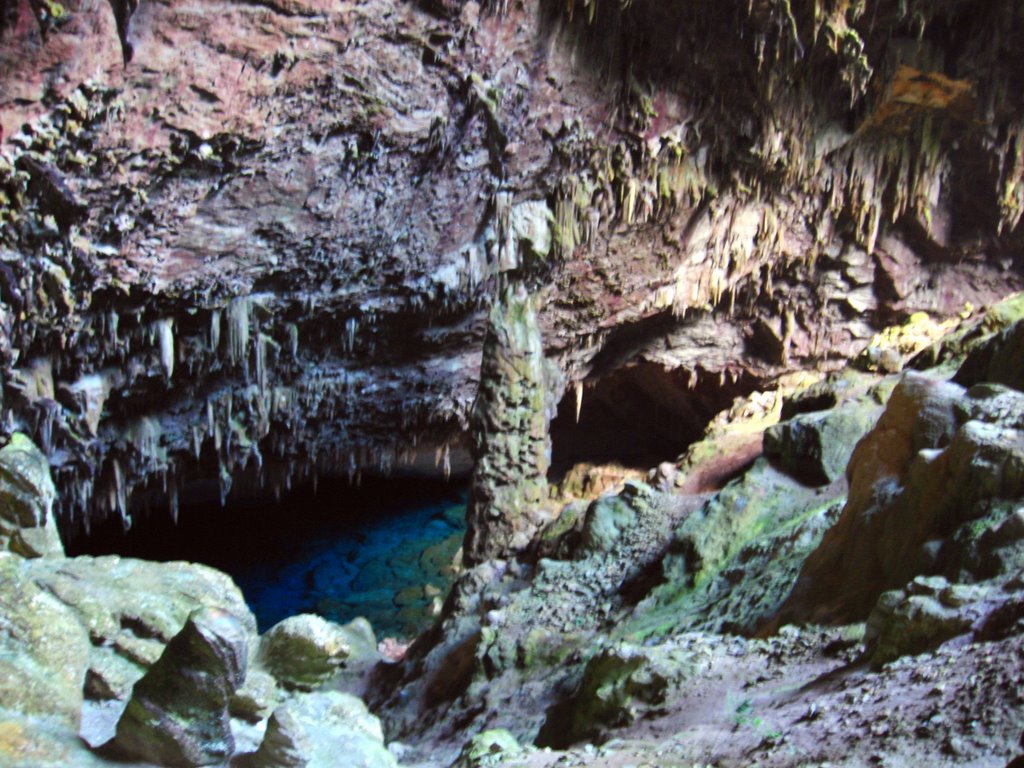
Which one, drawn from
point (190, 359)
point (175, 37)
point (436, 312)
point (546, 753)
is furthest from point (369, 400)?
point (546, 753)

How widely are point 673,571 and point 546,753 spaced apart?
267 cm

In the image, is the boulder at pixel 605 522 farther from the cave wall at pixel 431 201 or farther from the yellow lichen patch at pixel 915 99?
the yellow lichen patch at pixel 915 99

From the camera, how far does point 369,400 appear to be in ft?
30.1

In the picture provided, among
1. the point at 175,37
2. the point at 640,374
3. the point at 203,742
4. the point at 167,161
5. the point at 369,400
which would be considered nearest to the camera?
the point at 203,742

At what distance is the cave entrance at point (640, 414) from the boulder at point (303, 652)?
27.6ft

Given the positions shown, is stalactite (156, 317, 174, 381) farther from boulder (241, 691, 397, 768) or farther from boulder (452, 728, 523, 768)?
boulder (452, 728, 523, 768)

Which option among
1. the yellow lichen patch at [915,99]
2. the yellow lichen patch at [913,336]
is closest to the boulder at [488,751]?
the yellow lichen patch at [913,336]

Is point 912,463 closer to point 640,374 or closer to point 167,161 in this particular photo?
point 167,161

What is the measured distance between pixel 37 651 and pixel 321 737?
1138mm

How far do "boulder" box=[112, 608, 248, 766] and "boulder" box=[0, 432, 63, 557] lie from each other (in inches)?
69.2

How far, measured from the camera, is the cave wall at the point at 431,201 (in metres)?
5.29

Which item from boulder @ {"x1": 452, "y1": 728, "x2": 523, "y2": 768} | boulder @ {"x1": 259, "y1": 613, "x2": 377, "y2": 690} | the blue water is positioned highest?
boulder @ {"x1": 259, "y1": 613, "x2": 377, "y2": 690}

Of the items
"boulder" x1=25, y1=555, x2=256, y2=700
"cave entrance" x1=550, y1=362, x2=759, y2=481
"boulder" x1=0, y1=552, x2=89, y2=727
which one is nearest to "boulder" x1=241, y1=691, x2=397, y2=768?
"boulder" x1=25, y1=555, x2=256, y2=700

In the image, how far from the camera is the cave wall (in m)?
5.29
